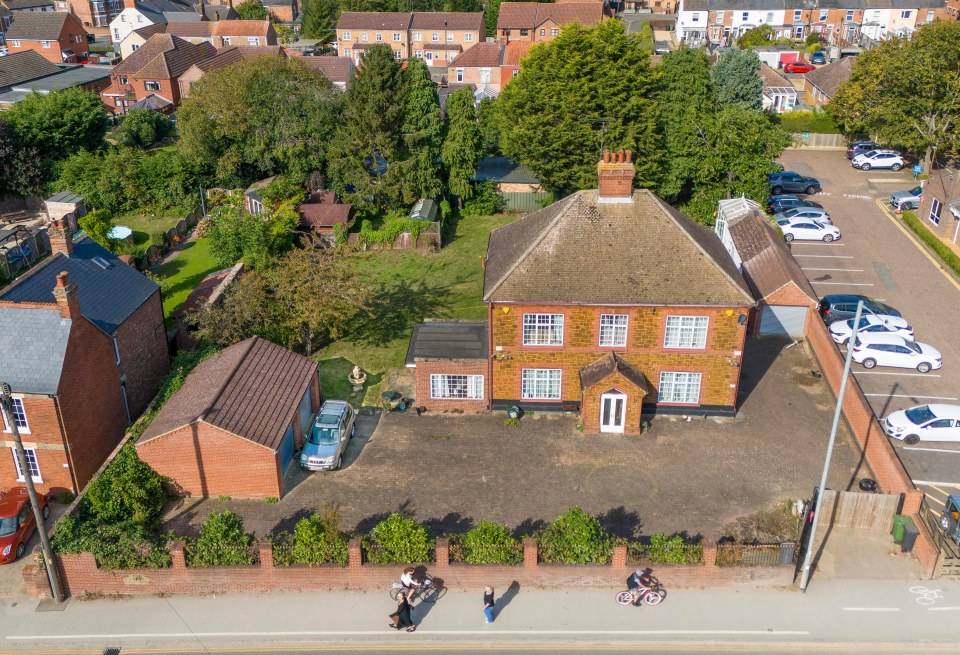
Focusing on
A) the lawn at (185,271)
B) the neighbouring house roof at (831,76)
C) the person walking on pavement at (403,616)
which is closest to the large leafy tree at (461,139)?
the lawn at (185,271)

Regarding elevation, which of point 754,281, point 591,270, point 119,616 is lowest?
point 119,616

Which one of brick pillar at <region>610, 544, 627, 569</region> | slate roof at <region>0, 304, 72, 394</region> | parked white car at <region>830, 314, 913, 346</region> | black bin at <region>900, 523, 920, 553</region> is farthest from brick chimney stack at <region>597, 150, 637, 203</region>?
slate roof at <region>0, 304, 72, 394</region>

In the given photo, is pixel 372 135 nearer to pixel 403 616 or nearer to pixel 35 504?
pixel 35 504

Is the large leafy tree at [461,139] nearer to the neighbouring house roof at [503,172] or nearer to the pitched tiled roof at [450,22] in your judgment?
the neighbouring house roof at [503,172]

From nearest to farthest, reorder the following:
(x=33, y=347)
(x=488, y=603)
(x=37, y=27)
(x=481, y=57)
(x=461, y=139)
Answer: (x=488, y=603)
(x=33, y=347)
(x=461, y=139)
(x=481, y=57)
(x=37, y=27)

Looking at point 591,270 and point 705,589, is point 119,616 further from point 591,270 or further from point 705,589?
point 591,270

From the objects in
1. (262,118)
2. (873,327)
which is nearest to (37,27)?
(262,118)

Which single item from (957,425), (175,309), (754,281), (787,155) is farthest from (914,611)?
(787,155)
